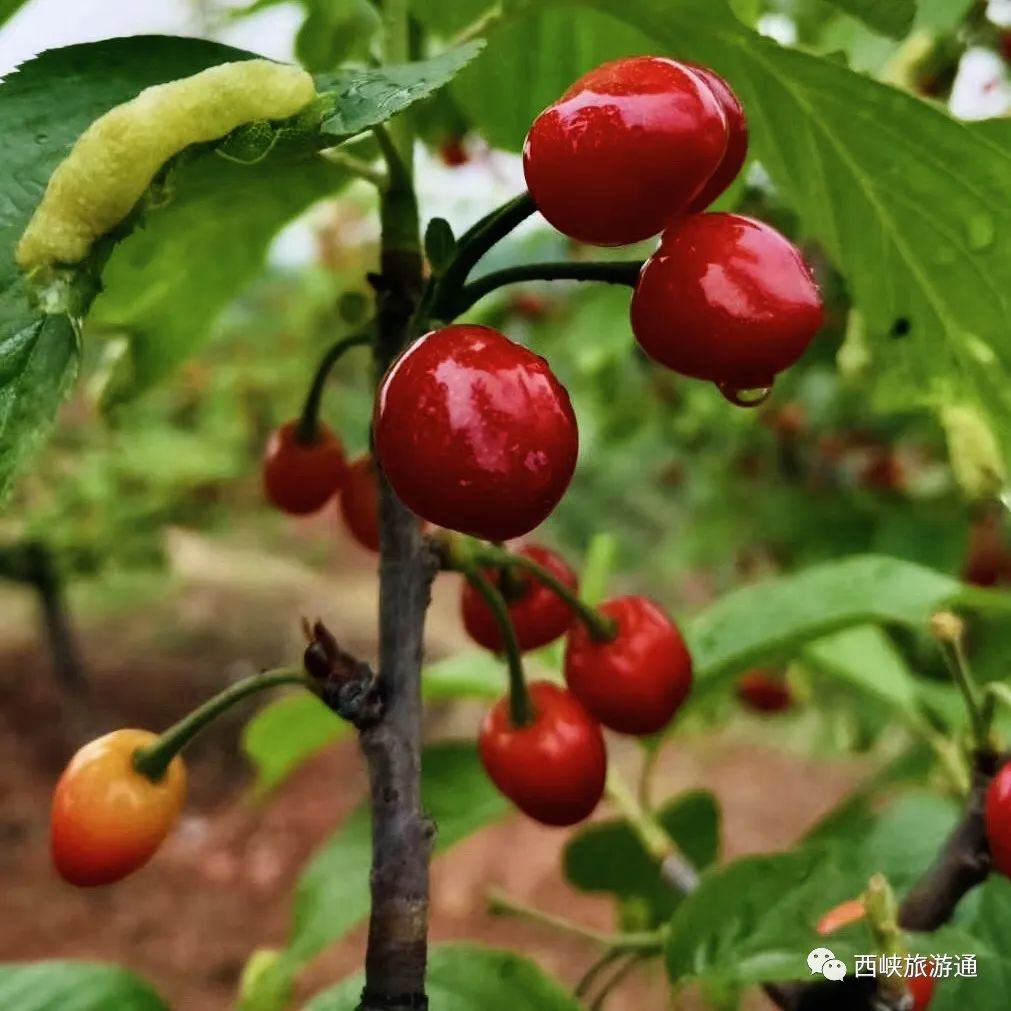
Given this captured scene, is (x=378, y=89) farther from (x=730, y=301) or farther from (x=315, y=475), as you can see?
(x=315, y=475)

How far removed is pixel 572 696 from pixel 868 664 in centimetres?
61

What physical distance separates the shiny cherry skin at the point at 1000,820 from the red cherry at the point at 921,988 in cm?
7

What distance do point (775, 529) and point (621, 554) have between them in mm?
2676

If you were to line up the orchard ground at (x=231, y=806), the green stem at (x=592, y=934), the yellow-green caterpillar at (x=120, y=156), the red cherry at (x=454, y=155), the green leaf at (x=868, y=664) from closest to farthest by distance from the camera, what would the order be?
the yellow-green caterpillar at (x=120, y=156) → the green stem at (x=592, y=934) → the green leaf at (x=868, y=664) → the red cherry at (x=454, y=155) → the orchard ground at (x=231, y=806)

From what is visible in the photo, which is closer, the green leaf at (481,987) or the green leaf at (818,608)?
the green leaf at (481,987)

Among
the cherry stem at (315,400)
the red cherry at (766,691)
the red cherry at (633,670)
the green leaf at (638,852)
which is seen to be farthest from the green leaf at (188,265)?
the red cherry at (766,691)

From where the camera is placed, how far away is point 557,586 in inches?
30.7

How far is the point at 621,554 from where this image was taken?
524 centimetres

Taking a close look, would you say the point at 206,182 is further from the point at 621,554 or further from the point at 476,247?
the point at 621,554

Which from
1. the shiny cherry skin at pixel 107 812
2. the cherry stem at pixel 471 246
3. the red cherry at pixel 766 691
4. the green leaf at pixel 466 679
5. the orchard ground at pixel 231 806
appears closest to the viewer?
the cherry stem at pixel 471 246

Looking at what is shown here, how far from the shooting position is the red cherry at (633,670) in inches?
31.2

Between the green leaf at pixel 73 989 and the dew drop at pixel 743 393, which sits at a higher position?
the dew drop at pixel 743 393

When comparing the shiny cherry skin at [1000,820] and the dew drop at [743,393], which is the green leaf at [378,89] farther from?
the shiny cherry skin at [1000,820]

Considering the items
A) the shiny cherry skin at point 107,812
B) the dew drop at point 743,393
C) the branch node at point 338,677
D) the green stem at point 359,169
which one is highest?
the green stem at point 359,169
